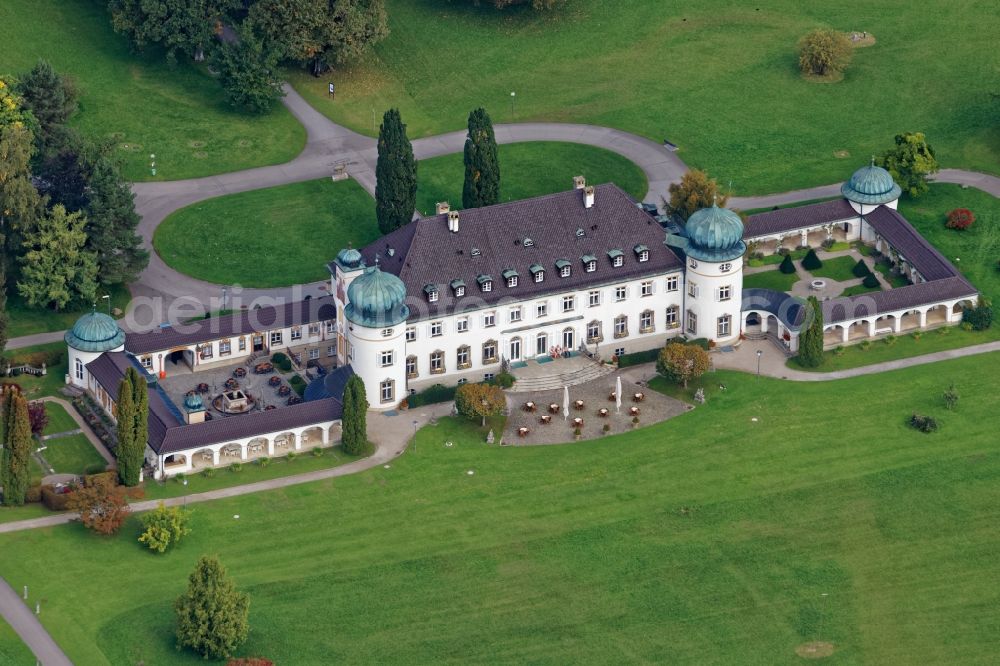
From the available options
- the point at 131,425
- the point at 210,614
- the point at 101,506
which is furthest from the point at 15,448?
the point at 210,614

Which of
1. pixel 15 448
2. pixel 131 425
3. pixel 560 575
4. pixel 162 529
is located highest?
pixel 131 425

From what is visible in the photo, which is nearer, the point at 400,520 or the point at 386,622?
the point at 386,622

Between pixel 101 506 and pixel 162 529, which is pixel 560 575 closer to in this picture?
pixel 162 529

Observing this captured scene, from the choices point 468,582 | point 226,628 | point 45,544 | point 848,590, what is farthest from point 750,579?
point 45,544

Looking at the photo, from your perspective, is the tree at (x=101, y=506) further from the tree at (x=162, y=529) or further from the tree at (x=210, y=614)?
the tree at (x=210, y=614)

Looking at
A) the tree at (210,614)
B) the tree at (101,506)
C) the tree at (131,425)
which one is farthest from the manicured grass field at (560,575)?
the tree at (131,425)

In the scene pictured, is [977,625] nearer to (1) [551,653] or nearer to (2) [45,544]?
(1) [551,653]
